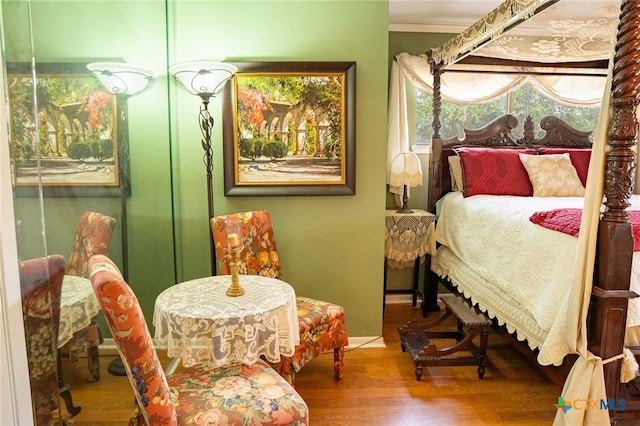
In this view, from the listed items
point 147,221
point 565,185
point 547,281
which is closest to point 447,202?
point 565,185

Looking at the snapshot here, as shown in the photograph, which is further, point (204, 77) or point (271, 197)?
point (271, 197)

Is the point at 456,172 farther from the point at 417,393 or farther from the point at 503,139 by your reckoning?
the point at 417,393

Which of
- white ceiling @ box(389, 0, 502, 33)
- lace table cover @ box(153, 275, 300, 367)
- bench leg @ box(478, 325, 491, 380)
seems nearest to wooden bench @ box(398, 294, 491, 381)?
bench leg @ box(478, 325, 491, 380)

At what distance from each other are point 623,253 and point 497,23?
139 centimetres

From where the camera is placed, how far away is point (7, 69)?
1080mm

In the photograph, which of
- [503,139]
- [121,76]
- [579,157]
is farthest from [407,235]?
[121,76]

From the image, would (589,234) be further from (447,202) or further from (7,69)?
(7,69)

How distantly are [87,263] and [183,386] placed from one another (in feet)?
2.08

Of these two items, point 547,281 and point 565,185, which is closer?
point 547,281

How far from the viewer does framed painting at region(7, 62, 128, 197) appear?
3.74 feet

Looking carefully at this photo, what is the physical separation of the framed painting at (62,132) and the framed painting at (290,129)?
1118 mm

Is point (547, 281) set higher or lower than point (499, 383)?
higher

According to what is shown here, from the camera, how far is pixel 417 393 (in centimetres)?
257

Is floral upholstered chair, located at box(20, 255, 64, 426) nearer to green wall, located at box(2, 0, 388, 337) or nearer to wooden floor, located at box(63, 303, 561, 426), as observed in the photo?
wooden floor, located at box(63, 303, 561, 426)
